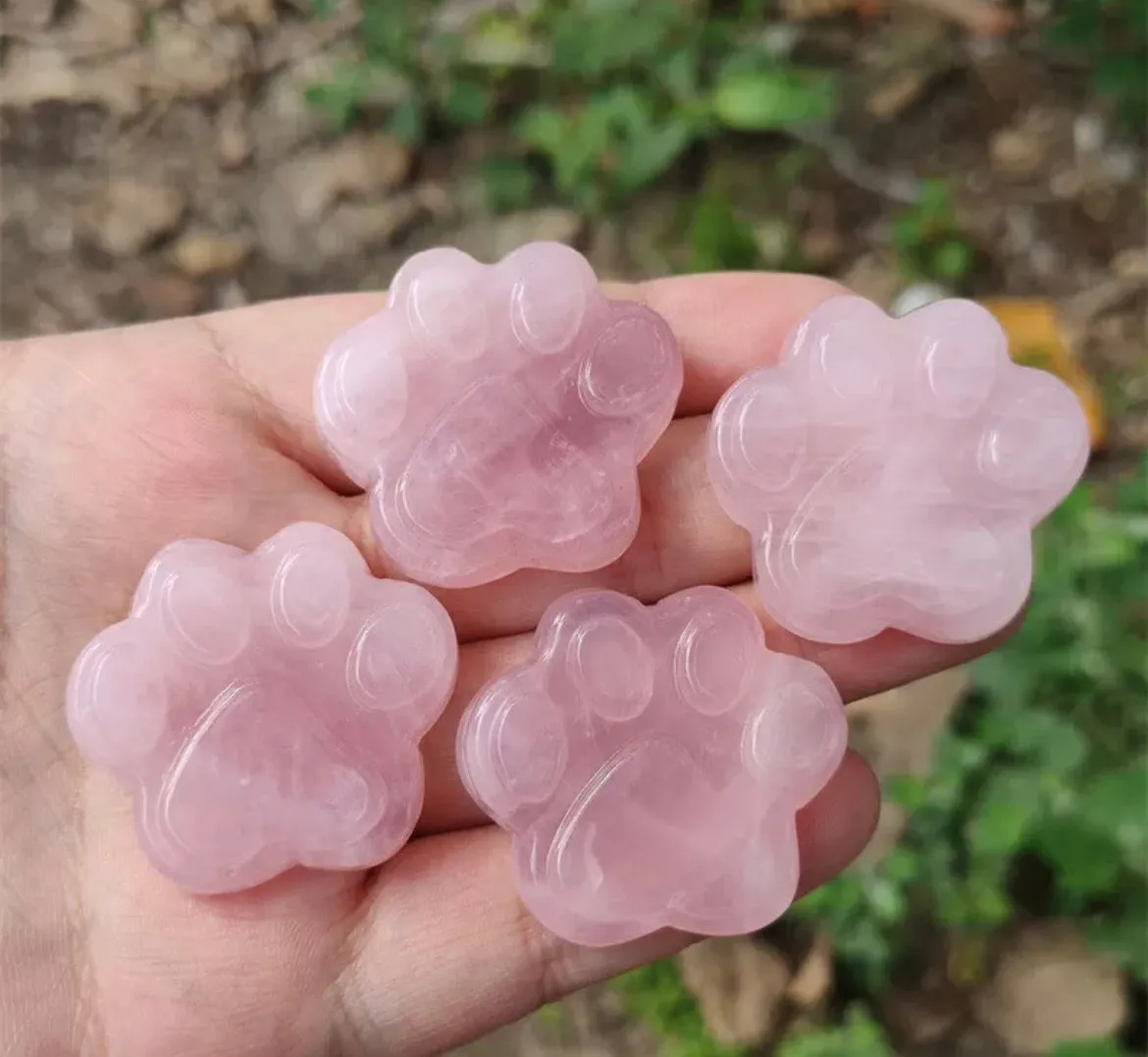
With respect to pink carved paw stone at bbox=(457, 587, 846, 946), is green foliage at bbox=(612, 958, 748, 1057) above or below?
below

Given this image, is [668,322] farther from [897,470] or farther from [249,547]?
[249,547]

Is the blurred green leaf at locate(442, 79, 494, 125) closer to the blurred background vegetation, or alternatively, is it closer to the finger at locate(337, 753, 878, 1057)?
the blurred background vegetation

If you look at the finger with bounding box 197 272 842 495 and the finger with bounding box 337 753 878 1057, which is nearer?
the finger with bounding box 337 753 878 1057

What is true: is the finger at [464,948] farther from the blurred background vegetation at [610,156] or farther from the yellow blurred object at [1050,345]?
the yellow blurred object at [1050,345]

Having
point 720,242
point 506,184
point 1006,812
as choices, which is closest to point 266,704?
point 1006,812

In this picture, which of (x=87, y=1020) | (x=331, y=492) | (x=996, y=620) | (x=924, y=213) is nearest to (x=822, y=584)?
(x=996, y=620)

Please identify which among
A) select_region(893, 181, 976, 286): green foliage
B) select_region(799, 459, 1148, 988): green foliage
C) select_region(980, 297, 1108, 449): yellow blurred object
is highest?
select_region(893, 181, 976, 286): green foliage

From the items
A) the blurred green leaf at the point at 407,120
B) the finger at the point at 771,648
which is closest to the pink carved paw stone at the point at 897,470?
the finger at the point at 771,648

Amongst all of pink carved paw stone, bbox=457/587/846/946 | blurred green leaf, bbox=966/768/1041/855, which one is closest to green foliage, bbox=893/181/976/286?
blurred green leaf, bbox=966/768/1041/855

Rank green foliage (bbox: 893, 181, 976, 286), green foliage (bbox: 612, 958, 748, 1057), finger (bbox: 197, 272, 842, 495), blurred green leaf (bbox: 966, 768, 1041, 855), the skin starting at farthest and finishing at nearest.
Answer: green foliage (bbox: 893, 181, 976, 286) < green foliage (bbox: 612, 958, 748, 1057) < blurred green leaf (bbox: 966, 768, 1041, 855) < finger (bbox: 197, 272, 842, 495) < the skin
